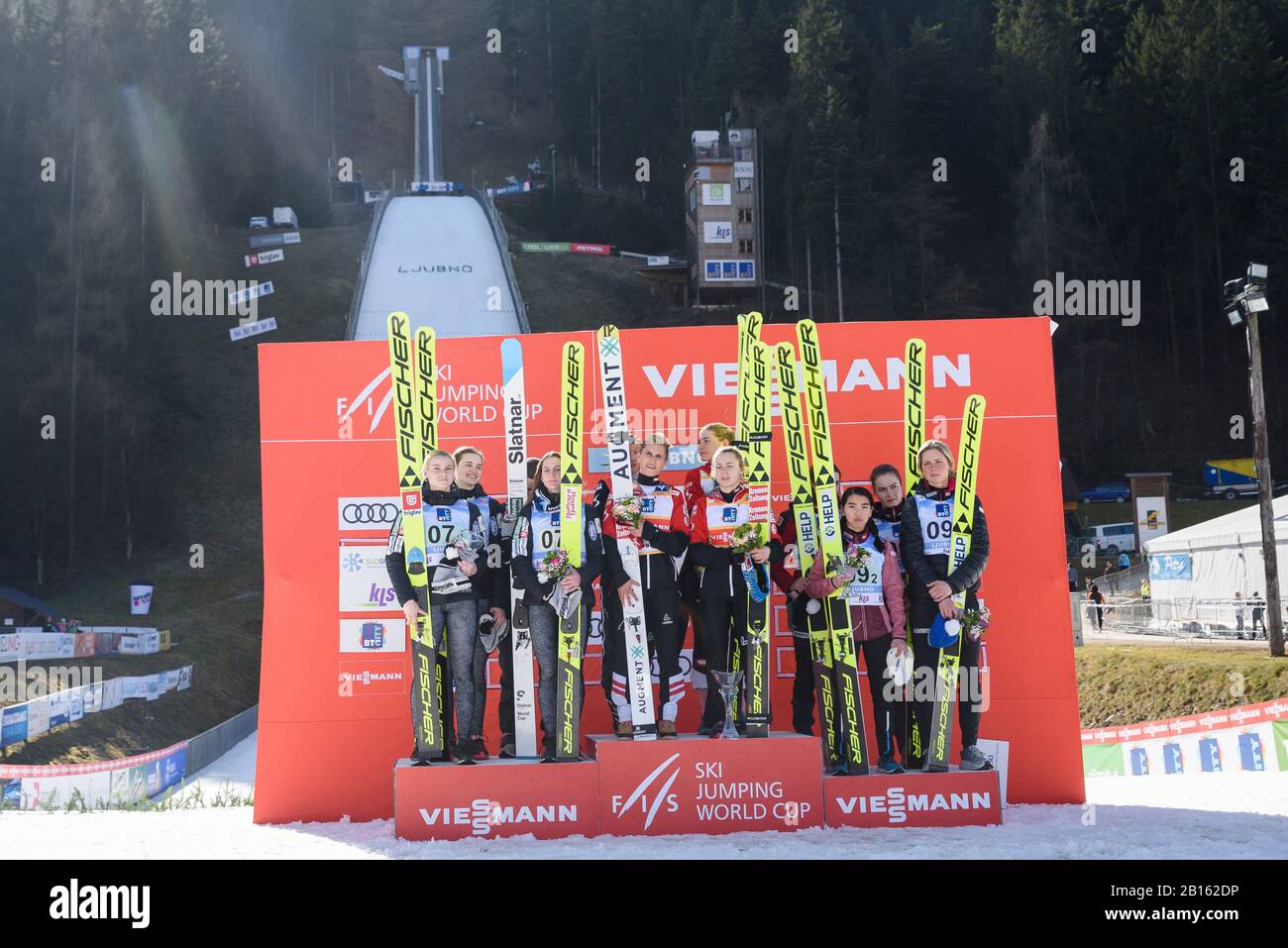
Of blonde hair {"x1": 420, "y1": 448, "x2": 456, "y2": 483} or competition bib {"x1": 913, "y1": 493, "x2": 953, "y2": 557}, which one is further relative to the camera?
competition bib {"x1": 913, "y1": 493, "x2": 953, "y2": 557}

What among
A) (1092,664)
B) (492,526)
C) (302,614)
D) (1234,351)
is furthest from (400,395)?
(1234,351)

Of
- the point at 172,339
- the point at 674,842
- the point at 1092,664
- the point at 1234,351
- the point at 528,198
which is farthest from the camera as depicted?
the point at 528,198

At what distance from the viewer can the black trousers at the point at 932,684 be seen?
22.8ft

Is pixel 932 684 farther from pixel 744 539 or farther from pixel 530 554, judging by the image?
pixel 530 554

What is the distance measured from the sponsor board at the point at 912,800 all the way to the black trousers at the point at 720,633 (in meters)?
0.78

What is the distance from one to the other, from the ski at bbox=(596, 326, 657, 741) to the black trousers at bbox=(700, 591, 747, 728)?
0.38 meters

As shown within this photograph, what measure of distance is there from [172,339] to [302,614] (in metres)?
30.9

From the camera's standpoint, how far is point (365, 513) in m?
8.09

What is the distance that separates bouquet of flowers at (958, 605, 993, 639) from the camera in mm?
6969

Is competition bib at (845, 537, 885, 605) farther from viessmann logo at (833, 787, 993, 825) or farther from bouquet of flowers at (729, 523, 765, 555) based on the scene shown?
viessmann logo at (833, 787, 993, 825)

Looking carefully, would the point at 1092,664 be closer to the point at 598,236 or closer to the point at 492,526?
the point at 492,526

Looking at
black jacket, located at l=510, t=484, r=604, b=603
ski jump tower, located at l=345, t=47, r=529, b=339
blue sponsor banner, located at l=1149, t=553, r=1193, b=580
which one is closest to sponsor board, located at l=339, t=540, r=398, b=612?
black jacket, located at l=510, t=484, r=604, b=603

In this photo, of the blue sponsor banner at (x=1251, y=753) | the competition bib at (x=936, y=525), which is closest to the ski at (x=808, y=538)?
the competition bib at (x=936, y=525)

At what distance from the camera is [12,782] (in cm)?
1231
